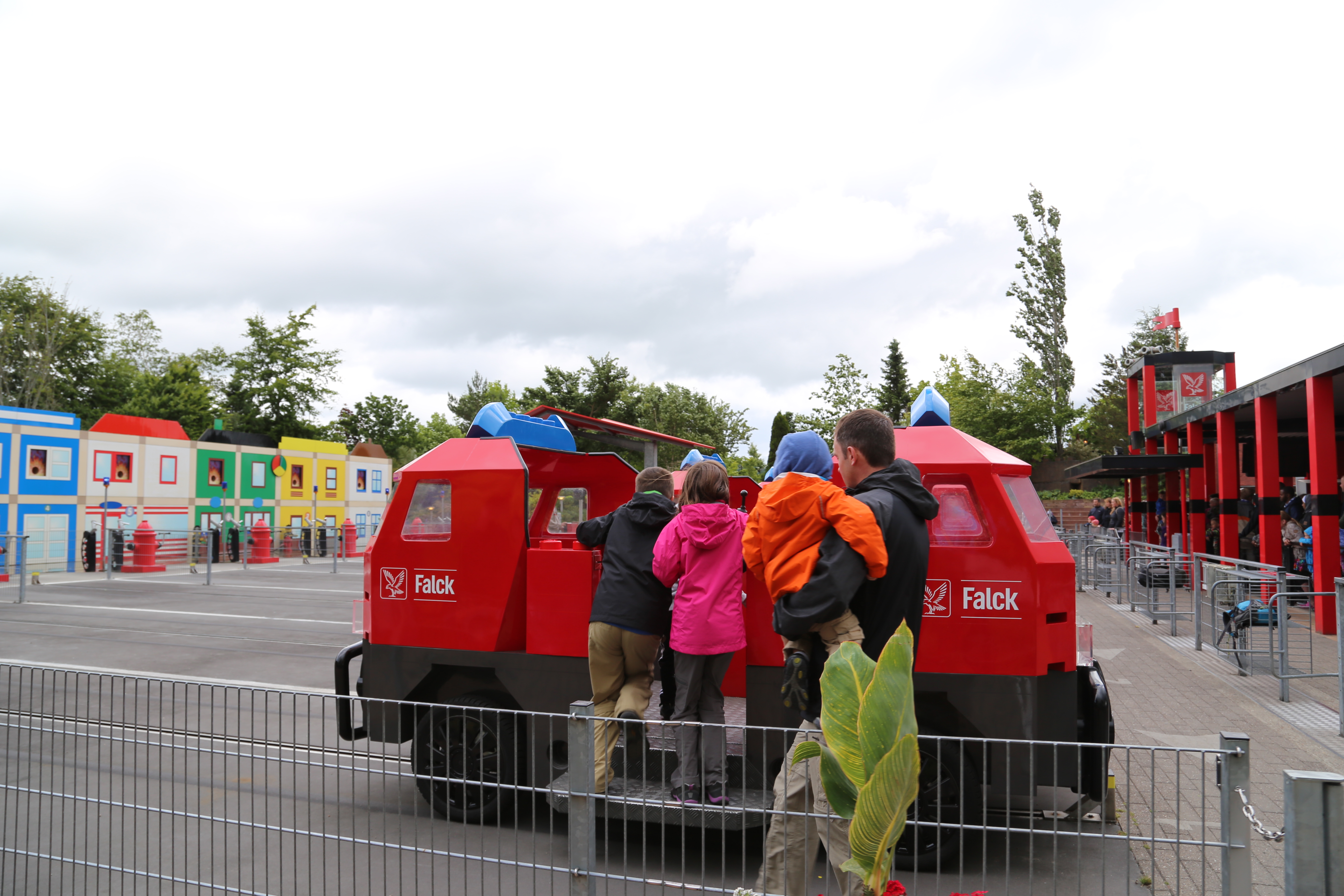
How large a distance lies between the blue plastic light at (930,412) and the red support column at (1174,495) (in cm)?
1950

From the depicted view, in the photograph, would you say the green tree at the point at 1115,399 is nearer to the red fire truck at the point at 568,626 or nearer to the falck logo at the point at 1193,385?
the falck logo at the point at 1193,385

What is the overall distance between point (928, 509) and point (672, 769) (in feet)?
7.33

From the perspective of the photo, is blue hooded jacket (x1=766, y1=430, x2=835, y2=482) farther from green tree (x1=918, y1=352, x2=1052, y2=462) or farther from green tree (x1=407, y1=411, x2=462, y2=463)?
green tree (x1=407, y1=411, x2=462, y2=463)

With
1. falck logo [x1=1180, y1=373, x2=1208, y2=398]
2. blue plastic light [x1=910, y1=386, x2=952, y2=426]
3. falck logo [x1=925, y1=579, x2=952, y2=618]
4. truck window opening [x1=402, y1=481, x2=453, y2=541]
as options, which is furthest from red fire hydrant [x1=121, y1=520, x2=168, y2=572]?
falck logo [x1=1180, y1=373, x2=1208, y2=398]

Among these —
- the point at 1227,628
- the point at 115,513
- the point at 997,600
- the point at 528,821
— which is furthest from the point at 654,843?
the point at 115,513

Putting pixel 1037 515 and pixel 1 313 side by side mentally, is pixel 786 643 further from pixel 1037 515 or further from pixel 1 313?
pixel 1 313

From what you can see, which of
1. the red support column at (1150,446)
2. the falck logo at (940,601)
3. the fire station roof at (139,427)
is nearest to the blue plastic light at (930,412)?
the falck logo at (940,601)

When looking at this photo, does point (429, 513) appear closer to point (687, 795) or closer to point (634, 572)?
point (634, 572)

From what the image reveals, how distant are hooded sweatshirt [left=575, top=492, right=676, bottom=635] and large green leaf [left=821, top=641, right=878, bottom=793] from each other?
259cm

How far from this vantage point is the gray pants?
428 cm

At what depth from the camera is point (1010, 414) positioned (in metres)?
45.6

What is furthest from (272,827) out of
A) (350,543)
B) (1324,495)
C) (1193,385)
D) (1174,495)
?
(350,543)

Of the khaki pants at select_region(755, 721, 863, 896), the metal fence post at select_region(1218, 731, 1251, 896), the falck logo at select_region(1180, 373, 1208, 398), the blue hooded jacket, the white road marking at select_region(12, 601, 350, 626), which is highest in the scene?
the falck logo at select_region(1180, 373, 1208, 398)

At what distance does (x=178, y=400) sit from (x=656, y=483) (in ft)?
173
